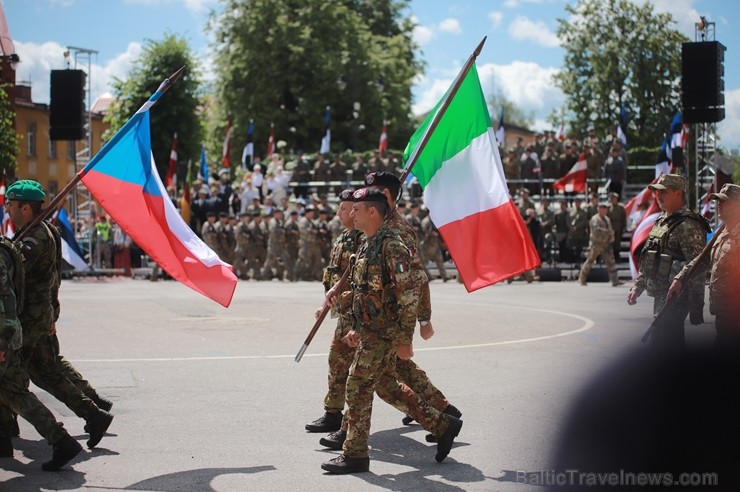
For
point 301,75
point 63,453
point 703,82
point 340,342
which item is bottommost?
point 63,453

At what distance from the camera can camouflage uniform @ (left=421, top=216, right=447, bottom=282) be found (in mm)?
26797

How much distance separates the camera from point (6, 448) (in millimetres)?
6926

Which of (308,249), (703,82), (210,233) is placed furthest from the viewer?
(210,233)

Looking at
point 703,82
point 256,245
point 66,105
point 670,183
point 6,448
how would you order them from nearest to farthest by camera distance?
1. point 6,448
2. point 670,183
3. point 703,82
4. point 66,105
5. point 256,245

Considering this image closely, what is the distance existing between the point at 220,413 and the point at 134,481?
2.19 metres

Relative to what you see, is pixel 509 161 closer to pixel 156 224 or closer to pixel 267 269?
pixel 267 269

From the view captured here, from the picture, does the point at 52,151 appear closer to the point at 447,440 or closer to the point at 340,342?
the point at 340,342

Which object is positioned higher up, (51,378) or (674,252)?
(674,252)

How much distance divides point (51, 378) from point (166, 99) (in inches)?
1928

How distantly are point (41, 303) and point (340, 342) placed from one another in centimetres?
219

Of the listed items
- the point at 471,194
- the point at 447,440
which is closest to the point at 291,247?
the point at 471,194

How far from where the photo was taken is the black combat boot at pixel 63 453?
651 cm

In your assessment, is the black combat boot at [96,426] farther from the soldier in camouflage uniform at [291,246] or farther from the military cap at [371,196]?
the soldier in camouflage uniform at [291,246]

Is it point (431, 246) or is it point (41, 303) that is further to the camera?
point (431, 246)
